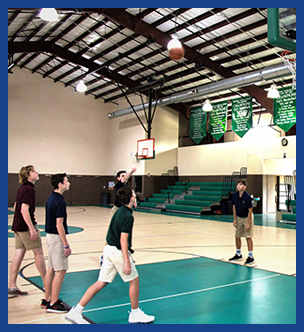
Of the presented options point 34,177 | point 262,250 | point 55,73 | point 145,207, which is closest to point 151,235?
point 262,250

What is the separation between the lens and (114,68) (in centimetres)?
2084

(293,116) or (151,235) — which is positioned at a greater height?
(293,116)

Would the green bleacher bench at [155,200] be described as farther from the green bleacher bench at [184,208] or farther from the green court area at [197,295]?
the green court area at [197,295]

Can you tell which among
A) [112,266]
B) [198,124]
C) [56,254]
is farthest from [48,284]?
[198,124]

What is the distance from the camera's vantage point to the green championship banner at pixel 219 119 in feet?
64.2

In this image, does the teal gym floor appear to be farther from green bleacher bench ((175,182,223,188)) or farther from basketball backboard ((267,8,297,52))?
green bleacher bench ((175,182,223,188))

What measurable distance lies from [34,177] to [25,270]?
232 centimetres

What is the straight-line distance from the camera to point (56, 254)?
164 inches

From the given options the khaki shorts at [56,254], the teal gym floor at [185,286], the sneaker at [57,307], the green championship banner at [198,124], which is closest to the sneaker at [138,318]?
the teal gym floor at [185,286]

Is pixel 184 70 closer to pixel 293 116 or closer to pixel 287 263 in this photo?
pixel 293 116

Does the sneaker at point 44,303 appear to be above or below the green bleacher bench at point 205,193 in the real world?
below

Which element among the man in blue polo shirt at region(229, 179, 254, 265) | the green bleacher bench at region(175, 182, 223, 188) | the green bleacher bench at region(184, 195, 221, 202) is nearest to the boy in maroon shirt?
the man in blue polo shirt at region(229, 179, 254, 265)

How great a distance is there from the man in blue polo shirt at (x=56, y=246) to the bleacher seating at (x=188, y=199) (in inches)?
566

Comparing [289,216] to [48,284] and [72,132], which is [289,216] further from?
[72,132]
